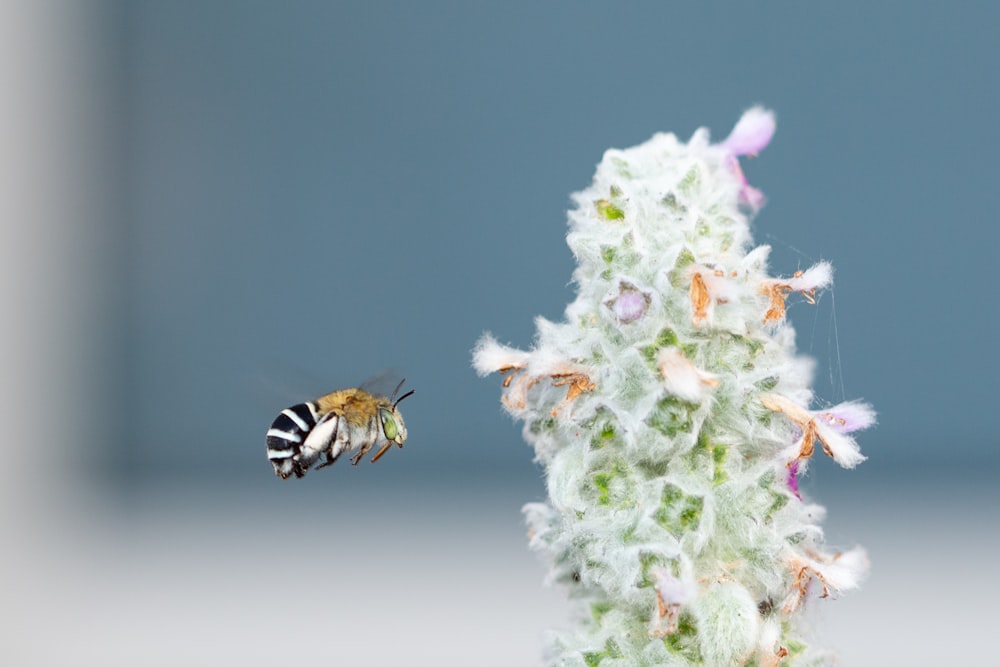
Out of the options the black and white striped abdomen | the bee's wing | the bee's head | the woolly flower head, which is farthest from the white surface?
the woolly flower head

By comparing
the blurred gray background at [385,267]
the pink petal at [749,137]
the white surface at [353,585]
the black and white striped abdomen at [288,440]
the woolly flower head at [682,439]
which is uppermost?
the blurred gray background at [385,267]

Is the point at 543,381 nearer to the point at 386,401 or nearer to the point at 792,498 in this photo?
the point at 792,498

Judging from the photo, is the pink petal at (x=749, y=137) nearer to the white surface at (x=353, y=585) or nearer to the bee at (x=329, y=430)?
the bee at (x=329, y=430)

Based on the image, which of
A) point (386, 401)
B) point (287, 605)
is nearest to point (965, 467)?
point (287, 605)

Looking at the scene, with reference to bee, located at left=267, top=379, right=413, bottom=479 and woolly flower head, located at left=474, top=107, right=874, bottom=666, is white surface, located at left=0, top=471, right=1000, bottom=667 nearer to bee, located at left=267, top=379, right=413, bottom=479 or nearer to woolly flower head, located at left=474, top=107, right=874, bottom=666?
bee, located at left=267, top=379, right=413, bottom=479

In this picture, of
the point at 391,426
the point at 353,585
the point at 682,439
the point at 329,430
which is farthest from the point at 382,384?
the point at 353,585

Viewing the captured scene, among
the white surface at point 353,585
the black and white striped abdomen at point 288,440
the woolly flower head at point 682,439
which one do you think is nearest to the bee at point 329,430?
the black and white striped abdomen at point 288,440
